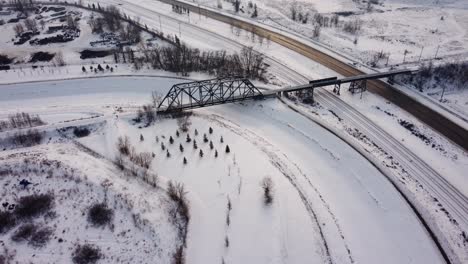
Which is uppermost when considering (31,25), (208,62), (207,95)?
(31,25)

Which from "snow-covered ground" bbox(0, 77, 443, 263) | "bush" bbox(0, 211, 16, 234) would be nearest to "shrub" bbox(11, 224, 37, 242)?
"bush" bbox(0, 211, 16, 234)

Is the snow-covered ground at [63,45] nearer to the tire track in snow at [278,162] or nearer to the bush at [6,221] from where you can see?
the tire track in snow at [278,162]

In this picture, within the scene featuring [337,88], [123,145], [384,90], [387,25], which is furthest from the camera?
[387,25]

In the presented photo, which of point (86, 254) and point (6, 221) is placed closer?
point (86, 254)

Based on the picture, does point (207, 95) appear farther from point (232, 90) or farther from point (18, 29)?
point (18, 29)

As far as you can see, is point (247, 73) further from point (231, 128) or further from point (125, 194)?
point (125, 194)

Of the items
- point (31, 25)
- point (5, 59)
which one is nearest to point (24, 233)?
point (5, 59)

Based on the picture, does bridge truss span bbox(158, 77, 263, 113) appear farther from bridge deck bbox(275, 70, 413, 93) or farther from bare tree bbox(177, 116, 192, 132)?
bridge deck bbox(275, 70, 413, 93)
